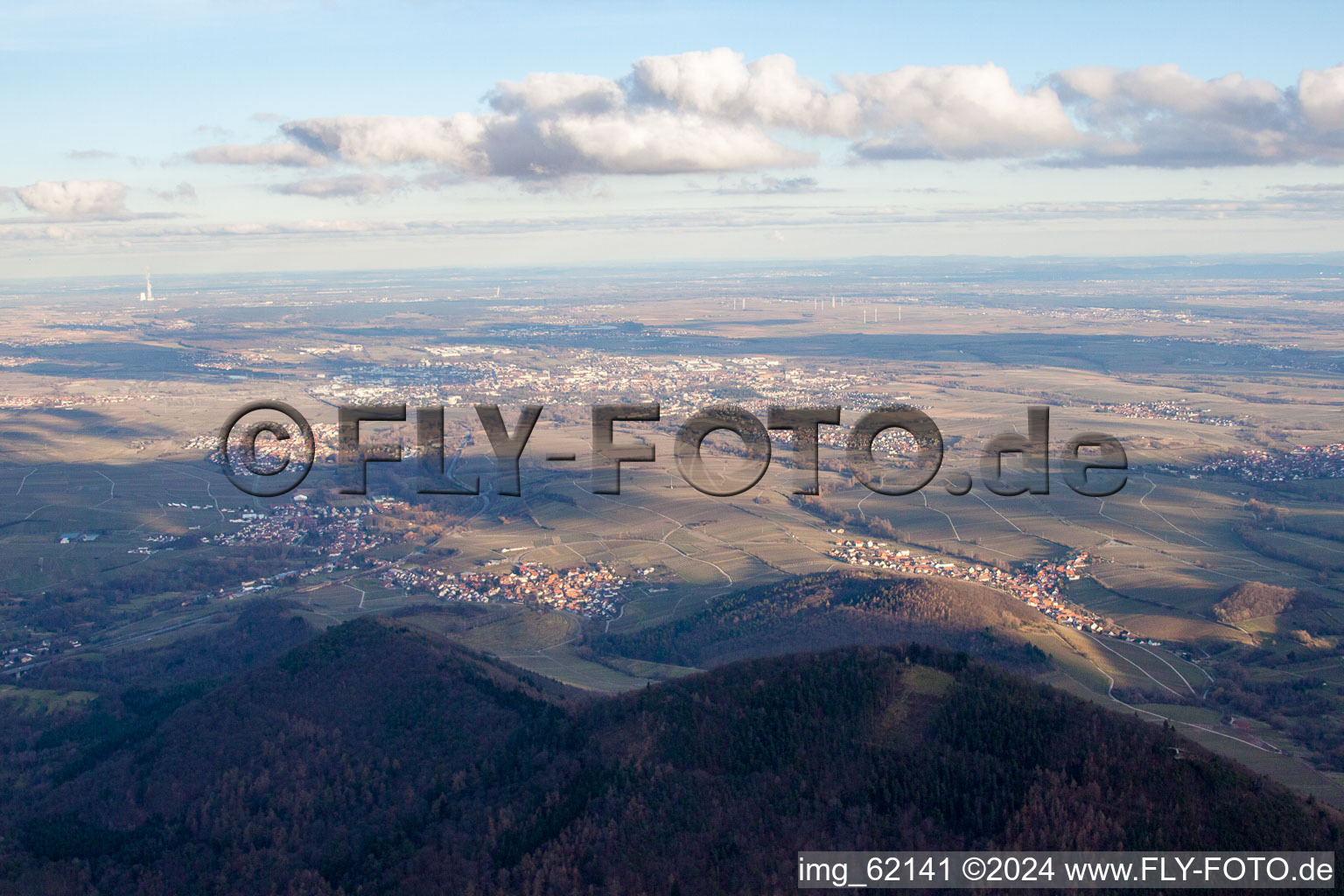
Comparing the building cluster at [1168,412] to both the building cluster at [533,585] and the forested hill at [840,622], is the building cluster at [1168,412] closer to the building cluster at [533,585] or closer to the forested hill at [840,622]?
the forested hill at [840,622]

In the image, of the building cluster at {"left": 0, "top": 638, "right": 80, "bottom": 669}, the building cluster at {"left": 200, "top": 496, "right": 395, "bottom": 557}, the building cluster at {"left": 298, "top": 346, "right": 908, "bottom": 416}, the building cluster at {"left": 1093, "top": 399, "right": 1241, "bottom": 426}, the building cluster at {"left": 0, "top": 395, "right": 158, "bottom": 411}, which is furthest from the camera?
the building cluster at {"left": 298, "top": 346, "right": 908, "bottom": 416}

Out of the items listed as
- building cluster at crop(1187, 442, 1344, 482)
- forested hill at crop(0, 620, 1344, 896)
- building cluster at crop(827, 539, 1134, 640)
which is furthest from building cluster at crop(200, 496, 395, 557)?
building cluster at crop(1187, 442, 1344, 482)

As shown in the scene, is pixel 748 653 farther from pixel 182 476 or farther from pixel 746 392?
pixel 746 392

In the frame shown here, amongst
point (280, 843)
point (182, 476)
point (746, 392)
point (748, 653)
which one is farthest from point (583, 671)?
point (746, 392)

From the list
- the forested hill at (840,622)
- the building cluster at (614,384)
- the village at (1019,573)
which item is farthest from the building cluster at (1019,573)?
the building cluster at (614,384)

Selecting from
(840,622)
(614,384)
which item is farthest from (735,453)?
(840,622)

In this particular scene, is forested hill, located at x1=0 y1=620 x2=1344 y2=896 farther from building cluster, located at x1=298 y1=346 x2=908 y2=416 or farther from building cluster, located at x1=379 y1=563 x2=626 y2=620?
building cluster, located at x1=298 y1=346 x2=908 y2=416

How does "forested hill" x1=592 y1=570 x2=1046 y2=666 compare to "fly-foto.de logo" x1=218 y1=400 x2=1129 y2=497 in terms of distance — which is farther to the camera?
"fly-foto.de logo" x1=218 y1=400 x2=1129 y2=497
